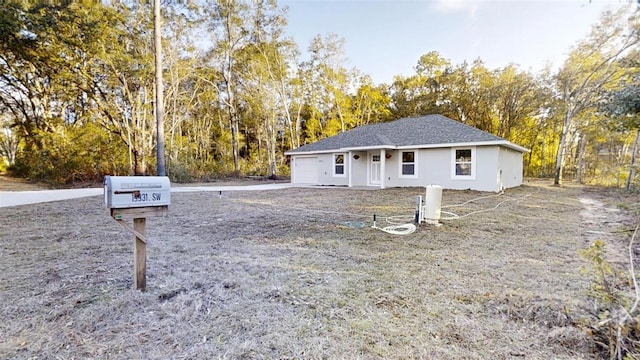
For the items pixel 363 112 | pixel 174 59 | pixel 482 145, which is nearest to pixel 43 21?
pixel 174 59

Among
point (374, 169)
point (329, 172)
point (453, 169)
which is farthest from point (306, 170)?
point (453, 169)

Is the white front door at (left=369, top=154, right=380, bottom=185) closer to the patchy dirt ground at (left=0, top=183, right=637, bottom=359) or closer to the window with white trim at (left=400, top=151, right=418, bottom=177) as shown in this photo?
the window with white trim at (left=400, top=151, right=418, bottom=177)

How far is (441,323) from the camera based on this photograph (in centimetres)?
213

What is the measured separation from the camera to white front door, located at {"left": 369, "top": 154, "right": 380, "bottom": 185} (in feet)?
45.7

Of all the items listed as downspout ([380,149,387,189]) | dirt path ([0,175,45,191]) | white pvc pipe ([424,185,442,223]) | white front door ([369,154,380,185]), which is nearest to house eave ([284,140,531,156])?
downspout ([380,149,387,189])

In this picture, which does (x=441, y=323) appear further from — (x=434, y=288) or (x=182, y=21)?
(x=182, y=21)

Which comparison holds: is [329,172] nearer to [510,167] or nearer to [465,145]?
[465,145]

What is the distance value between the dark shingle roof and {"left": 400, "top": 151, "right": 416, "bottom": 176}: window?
572 mm

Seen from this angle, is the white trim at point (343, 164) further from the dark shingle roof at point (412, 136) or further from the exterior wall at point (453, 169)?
the exterior wall at point (453, 169)

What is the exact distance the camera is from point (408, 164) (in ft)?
43.1

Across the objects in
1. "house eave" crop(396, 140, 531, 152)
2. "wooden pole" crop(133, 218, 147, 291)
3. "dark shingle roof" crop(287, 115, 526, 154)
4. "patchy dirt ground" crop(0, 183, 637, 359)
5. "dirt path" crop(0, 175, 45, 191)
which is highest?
"dark shingle roof" crop(287, 115, 526, 154)

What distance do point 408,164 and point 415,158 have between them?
47cm

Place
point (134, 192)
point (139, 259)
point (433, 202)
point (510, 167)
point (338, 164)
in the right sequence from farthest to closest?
point (338, 164) → point (510, 167) → point (433, 202) → point (139, 259) → point (134, 192)

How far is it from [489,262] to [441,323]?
5.87ft
